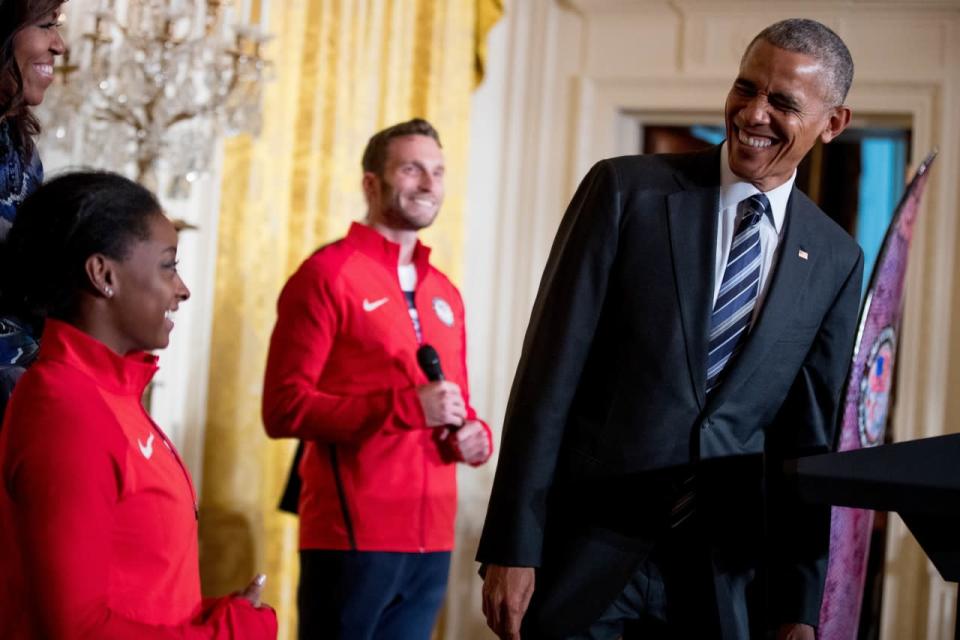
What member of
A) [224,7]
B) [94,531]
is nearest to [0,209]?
[94,531]

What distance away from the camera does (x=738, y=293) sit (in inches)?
74.1

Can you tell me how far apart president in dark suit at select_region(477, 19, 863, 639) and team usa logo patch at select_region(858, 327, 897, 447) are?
1.43 feet

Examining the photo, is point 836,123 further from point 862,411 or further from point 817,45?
point 862,411

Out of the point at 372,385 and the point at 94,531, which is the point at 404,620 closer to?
the point at 372,385

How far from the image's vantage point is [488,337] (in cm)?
552

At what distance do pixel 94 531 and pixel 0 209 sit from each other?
55 centimetres

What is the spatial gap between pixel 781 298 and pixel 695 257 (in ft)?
0.47

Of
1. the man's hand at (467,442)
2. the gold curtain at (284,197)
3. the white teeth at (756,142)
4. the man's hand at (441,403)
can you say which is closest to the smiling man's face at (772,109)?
the white teeth at (756,142)

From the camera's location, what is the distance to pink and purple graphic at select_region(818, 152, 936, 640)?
225cm

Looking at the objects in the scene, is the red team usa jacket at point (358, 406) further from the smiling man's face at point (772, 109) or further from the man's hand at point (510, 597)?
the smiling man's face at point (772, 109)

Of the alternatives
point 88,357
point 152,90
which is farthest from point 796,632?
point 152,90

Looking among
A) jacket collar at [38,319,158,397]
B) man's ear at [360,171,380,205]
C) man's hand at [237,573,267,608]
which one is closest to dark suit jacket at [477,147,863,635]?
man's hand at [237,573,267,608]

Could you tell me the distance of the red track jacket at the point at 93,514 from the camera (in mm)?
1350

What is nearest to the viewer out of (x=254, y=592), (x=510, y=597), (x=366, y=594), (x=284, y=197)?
(x=254, y=592)
